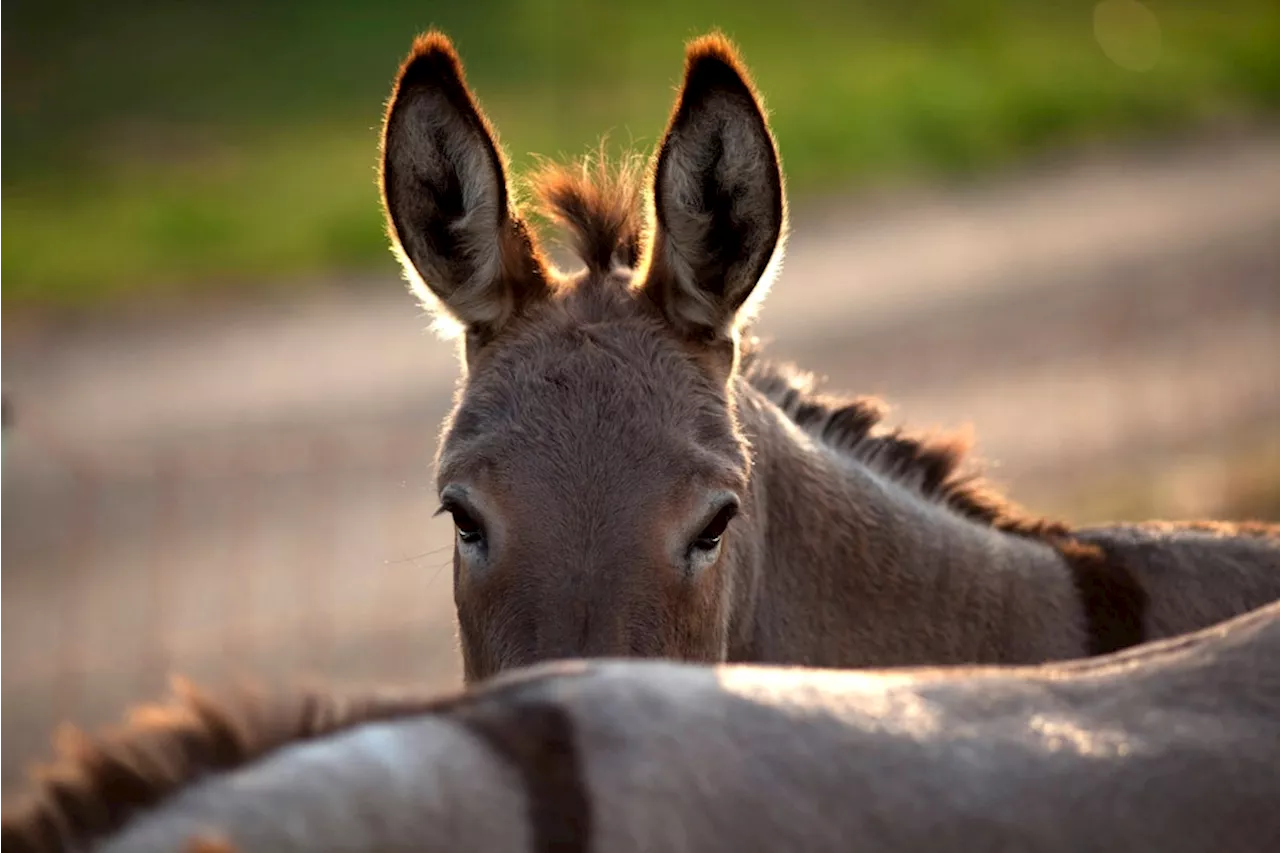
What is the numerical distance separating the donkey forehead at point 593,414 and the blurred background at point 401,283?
4.11 feet

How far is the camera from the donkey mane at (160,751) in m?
1.79

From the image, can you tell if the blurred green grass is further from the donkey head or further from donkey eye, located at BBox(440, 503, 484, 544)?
donkey eye, located at BBox(440, 503, 484, 544)

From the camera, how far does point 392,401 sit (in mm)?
15570

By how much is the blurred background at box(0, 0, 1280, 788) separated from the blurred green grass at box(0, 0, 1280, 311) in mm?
83

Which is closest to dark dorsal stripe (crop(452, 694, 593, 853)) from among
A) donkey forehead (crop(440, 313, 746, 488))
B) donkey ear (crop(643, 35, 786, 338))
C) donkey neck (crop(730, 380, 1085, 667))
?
donkey forehead (crop(440, 313, 746, 488))

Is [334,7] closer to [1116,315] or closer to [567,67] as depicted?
[567,67]

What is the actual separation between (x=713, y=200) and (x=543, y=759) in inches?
87.5

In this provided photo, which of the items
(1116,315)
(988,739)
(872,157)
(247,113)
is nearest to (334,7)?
(247,113)

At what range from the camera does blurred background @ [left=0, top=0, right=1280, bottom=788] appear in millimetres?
11766

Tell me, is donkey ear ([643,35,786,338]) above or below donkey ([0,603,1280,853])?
above

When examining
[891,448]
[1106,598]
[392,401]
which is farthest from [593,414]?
[392,401]

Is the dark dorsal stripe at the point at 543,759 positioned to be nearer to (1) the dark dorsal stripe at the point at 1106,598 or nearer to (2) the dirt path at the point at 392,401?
(1) the dark dorsal stripe at the point at 1106,598

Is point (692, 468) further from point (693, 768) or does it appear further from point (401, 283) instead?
point (401, 283)

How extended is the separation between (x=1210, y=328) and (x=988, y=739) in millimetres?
14208
